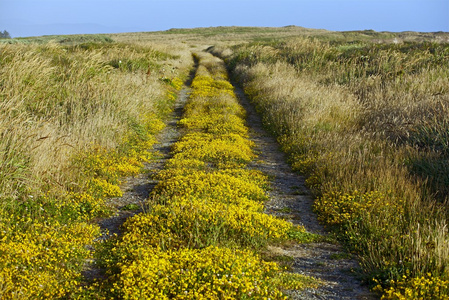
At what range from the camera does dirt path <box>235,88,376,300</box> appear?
4.89 m

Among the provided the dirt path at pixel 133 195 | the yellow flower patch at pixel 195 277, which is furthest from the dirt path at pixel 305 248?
the dirt path at pixel 133 195

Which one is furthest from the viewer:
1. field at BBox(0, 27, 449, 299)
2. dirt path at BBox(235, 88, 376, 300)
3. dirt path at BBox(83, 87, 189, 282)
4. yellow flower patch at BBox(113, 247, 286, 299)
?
dirt path at BBox(83, 87, 189, 282)

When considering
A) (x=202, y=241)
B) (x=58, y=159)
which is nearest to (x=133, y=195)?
(x=58, y=159)

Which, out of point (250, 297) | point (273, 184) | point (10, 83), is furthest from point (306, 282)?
point (10, 83)

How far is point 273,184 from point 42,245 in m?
4.87

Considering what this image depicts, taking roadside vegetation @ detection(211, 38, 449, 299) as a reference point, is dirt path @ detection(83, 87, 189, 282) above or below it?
below

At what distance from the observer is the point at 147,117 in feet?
46.5

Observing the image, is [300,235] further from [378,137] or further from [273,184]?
[378,137]

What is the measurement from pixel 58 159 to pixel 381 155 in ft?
20.7

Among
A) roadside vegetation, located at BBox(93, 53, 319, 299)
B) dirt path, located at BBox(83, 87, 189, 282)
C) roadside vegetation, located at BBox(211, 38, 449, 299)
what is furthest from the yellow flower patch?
roadside vegetation, located at BBox(211, 38, 449, 299)

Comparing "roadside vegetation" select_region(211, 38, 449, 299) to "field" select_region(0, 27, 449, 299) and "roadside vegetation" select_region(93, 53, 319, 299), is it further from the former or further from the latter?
"roadside vegetation" select_region(93, 53, 319, 299)

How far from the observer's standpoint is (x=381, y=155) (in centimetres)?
877

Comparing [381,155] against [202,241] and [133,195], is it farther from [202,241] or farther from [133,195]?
[133,195]

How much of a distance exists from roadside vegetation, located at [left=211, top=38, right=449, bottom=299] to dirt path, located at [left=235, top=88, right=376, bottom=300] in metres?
0.21
